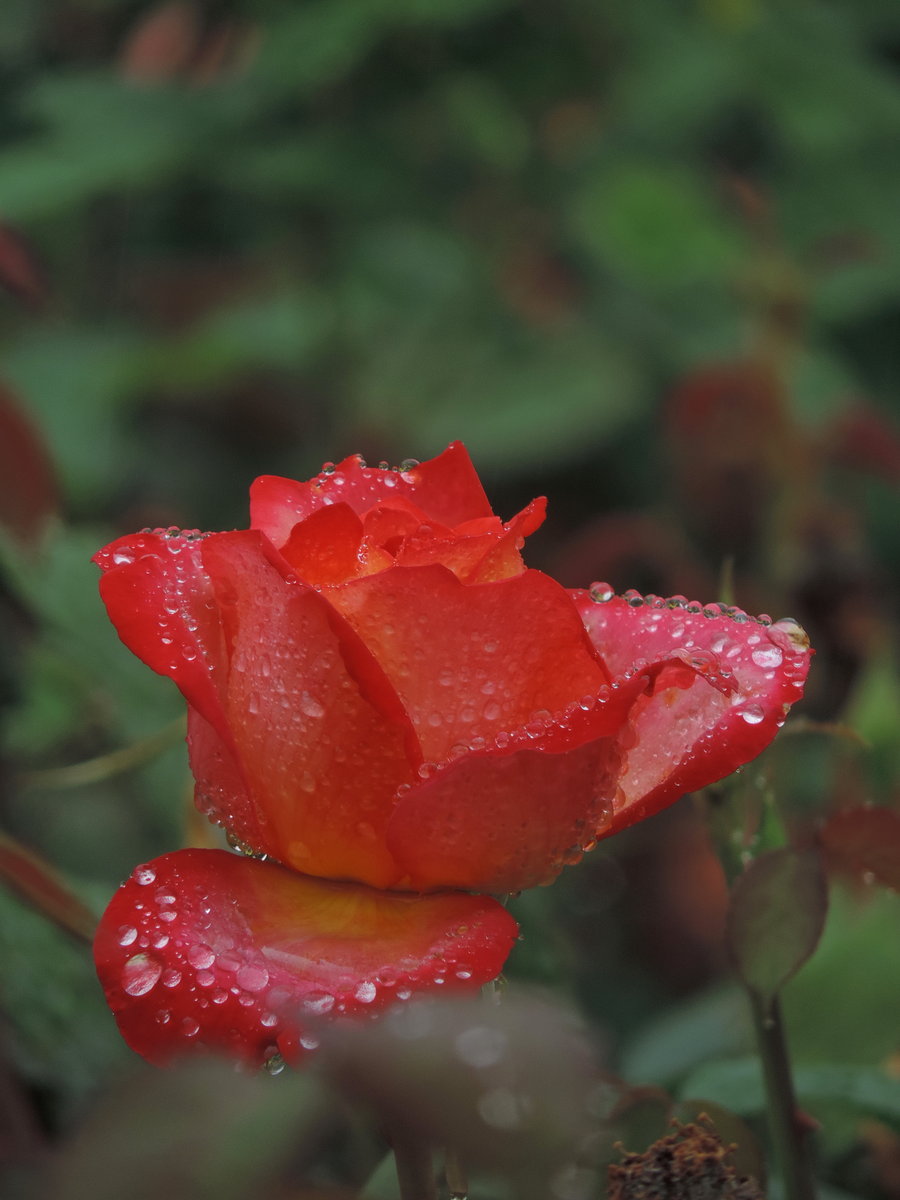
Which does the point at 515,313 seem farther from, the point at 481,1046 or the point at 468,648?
the point at 481,1046

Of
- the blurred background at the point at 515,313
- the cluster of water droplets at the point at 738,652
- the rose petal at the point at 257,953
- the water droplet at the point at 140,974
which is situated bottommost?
the blurred background at the point at 515,313

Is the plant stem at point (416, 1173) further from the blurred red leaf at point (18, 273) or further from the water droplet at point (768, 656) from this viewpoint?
the blurred red leaf at point (18, 273)

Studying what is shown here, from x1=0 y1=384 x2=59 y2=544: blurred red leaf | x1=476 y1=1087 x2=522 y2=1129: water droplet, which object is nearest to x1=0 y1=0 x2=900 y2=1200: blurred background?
x1=0 y1=384 x2=59 y2=544: blurred red leaf

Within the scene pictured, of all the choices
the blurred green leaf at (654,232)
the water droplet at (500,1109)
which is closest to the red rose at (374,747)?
the water droplet at (500,1109)

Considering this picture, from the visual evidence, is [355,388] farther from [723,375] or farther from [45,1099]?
[45,1099]

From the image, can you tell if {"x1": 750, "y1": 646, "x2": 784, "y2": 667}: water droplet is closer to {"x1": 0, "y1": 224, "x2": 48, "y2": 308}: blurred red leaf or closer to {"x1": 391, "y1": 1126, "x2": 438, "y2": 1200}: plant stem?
{"x1": 391, "y1": 1126, "x2": 438, "y2": 1200}: plant stem

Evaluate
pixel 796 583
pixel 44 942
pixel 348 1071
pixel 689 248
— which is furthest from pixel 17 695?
pixel 689 248

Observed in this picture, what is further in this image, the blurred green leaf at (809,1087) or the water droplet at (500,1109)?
the blurred green leaf at (809,1087)
